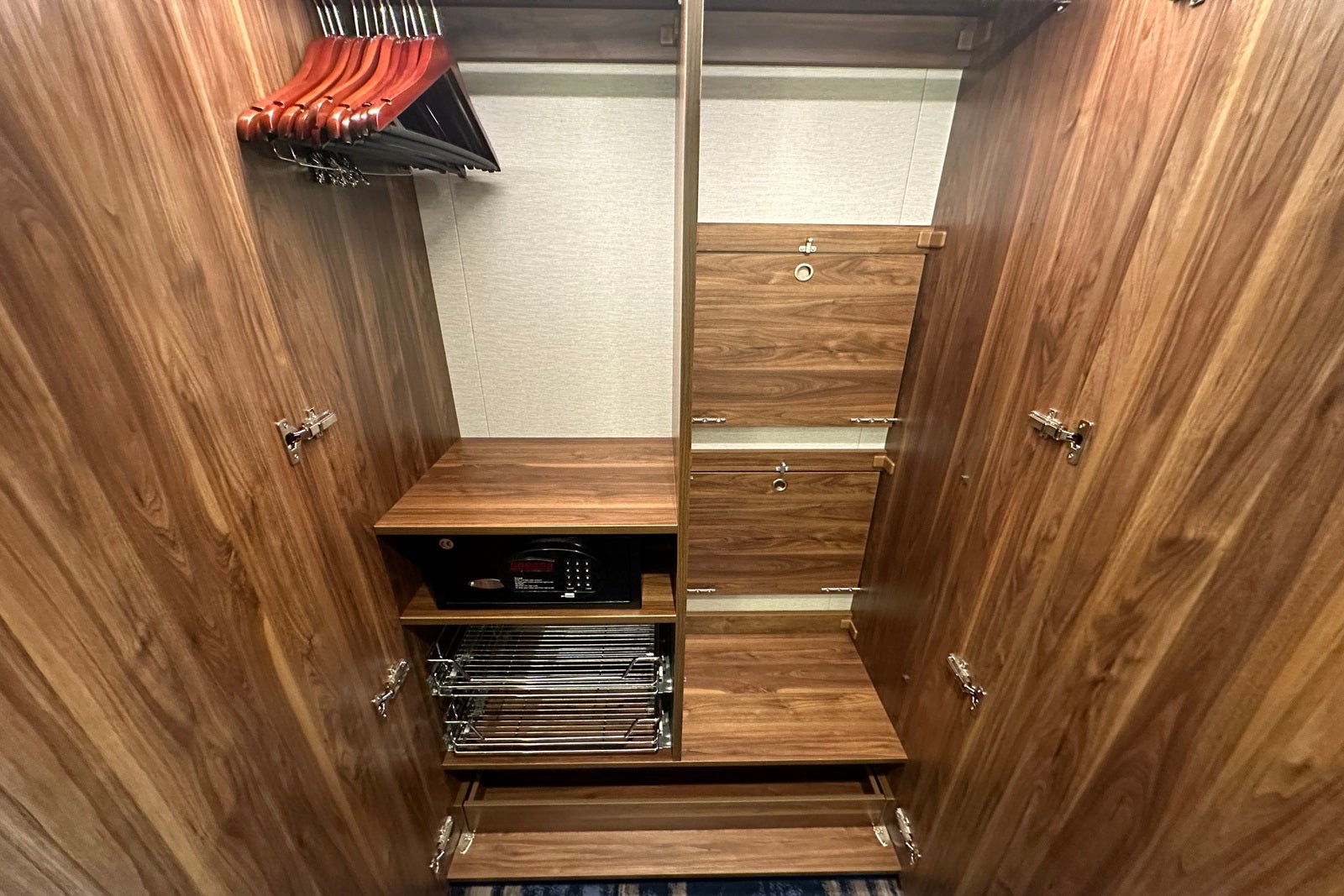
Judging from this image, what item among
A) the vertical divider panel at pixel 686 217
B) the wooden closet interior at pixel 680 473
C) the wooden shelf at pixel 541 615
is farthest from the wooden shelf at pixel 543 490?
the wooden shelf at pixel 541 615

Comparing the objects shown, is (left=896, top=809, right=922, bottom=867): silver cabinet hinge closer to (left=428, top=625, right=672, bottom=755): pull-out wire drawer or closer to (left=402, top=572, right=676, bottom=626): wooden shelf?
(left=428, top=625, right=672, bottom=755): pull-out wire drawer

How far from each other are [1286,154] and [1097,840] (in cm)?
94

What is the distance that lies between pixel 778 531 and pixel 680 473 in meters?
0.78

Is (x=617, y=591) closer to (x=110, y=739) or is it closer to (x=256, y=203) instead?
(x=110, y=739)

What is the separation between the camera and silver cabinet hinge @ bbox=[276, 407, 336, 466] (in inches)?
28.5

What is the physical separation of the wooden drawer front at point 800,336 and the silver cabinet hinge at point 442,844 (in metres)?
1.33

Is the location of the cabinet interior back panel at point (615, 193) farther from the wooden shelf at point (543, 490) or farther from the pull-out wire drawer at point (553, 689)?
Answer: the pull-out wire drawer at point (553, 689)

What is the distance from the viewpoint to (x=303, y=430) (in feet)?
2.48

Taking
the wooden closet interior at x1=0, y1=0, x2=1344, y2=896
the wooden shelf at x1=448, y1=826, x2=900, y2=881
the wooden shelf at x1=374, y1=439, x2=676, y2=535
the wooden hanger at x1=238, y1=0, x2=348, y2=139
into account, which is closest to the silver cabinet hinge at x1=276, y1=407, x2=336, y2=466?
the wooden closet interior at x1=0, y1=0, x2=1344, y2=896

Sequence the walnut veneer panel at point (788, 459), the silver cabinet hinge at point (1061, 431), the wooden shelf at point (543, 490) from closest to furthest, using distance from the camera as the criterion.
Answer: the silver cabinet hinge at point (1061, 431), the wooden shelf at point (543, 490), the walnut veneer panel at point (788, 459)

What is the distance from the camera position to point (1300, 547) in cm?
52

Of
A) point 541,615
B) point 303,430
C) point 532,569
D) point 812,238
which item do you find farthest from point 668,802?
point 812,238

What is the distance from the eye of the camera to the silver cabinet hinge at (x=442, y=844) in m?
1.25

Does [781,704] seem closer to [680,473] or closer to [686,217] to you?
[680,473]
